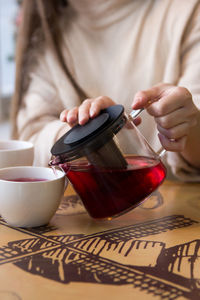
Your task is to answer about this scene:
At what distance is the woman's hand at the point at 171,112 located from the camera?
829 mm

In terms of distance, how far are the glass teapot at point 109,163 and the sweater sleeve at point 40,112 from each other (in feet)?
1.88

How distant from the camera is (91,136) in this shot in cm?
64

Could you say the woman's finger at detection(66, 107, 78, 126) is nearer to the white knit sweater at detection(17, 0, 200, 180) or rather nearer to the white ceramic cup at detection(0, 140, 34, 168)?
the white ceramic cup at detection(0, 140, 34, 168)

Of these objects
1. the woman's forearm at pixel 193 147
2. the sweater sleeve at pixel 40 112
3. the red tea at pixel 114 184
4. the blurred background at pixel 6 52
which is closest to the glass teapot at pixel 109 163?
the red tea at pixel 114 184

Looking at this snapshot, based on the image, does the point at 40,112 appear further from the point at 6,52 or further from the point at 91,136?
the point at 6,52

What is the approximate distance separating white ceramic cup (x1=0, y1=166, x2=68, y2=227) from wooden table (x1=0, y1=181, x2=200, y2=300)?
19 millimetres

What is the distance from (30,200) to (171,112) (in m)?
0.35

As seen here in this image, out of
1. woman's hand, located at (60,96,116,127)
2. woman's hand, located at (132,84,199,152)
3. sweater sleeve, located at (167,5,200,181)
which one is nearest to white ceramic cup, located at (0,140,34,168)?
woman's hand, located at (60,96,116,127)

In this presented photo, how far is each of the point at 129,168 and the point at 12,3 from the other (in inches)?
116

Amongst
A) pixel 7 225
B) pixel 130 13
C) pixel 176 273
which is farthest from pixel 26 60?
pixel 176 273

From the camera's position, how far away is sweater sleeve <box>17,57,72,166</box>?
51.4 inches

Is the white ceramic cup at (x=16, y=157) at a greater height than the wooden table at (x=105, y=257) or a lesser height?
greater

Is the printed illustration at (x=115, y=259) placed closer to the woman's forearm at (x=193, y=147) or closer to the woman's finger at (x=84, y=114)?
the woman's finger at (x=84, y=114)

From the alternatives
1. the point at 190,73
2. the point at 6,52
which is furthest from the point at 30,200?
the point at 6,52
